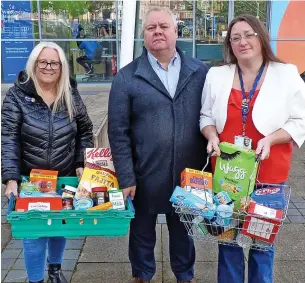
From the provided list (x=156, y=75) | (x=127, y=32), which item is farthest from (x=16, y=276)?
(x=127, y=32)

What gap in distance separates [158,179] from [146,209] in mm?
263

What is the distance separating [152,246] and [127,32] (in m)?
1.97

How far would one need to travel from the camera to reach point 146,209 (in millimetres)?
3066

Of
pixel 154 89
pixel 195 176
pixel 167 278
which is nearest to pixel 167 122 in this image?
pixel 154 89

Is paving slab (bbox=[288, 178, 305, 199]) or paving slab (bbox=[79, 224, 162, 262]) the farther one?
paving slab (bbox=[288, 178, 305, 199])

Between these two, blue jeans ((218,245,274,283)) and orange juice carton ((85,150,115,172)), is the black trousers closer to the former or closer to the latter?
blue jeans ((218,245,274,283))

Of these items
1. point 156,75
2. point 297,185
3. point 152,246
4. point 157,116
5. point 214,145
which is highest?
point 156,75

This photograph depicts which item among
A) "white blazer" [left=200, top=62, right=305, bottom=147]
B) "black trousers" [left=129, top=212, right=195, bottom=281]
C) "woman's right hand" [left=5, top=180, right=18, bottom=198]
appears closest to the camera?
"white blazer" [left=200, top=62, right=305, bottom=147]

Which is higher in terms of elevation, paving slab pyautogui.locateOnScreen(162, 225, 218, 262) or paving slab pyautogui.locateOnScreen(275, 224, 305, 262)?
paving slab pyautogui.locateOnScreen(275, 224, 305, 262)

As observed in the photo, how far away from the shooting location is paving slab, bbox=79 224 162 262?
12.6ft

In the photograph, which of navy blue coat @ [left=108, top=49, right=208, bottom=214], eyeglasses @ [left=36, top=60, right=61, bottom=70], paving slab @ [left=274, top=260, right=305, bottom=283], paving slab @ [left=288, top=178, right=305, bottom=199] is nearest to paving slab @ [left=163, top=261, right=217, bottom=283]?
paving slab @ [left=274, top=260, right=305, bottom=283]

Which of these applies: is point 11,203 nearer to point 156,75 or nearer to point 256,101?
point 156,75

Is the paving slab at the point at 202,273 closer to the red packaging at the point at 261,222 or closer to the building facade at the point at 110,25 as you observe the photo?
the red packaging at the point at 261,222

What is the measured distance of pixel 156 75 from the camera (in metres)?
2.83
